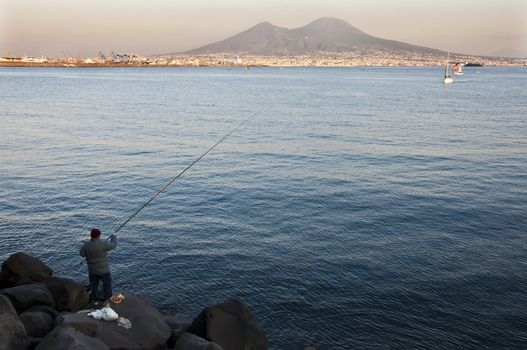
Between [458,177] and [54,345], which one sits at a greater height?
[54,345]

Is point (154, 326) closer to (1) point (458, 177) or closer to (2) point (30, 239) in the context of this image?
(2) point (30, 239)

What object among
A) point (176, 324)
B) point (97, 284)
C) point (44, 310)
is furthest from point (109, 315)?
point (97, 284)

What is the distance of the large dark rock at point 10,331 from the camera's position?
26.2ft

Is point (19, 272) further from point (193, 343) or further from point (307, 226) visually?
point (307, 226)

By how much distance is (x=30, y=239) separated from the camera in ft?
55.3

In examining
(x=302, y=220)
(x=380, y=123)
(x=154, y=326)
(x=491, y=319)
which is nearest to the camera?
(x=154, y=326)

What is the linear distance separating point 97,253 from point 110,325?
277cm

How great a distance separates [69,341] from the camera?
7.50 metres

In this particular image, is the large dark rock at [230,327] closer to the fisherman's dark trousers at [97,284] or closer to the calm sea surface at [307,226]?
the calm sea surface at [307,226]

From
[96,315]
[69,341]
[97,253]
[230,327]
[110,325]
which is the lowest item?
[230,327]

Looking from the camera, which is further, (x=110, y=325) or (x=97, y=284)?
(x=97, y=284)

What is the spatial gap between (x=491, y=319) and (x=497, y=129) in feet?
122

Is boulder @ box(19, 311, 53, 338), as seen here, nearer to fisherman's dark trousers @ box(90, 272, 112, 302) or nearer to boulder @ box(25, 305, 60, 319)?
boulder @ box(25, 305, 60, 319)

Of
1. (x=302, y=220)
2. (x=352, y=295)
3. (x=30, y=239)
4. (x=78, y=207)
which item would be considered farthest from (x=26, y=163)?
(x=352, y=295)
